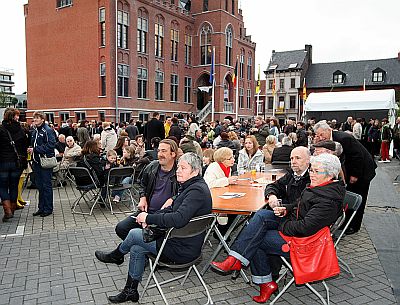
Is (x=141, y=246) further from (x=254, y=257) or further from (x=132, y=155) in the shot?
(x=132, y=155)

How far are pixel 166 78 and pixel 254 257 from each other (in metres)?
29.3

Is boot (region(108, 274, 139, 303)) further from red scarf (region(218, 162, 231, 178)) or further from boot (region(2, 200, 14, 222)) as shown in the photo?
boot (region(2, 200, 14, 222))

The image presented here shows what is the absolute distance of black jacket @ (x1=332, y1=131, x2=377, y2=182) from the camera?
217 inches

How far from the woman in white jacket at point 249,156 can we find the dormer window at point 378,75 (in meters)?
49.0

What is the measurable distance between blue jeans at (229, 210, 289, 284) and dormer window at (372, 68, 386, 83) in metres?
52.1

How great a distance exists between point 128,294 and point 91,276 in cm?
87

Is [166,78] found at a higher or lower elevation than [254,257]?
higher

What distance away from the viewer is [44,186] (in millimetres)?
6910

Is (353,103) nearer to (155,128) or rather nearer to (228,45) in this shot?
(155,128)

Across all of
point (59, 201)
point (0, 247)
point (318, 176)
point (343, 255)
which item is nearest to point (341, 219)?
point (318, 176)

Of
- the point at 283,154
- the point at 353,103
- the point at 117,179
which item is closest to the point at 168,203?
the point at 117,179

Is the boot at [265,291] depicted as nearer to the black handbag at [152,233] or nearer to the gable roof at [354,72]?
the black handbag at [152,233]

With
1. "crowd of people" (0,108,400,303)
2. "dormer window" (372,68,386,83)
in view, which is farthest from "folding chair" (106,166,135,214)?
"dormer window" (372,68,386,83)

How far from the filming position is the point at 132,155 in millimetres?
8430
